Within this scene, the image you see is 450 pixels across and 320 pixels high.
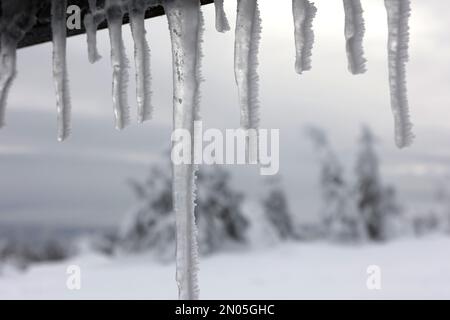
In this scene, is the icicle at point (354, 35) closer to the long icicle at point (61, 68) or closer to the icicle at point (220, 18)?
the icicle at point (220, 18)

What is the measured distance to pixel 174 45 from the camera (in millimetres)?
1518

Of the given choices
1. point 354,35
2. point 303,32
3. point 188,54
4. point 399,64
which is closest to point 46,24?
point 188,54

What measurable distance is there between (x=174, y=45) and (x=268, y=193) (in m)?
8.25

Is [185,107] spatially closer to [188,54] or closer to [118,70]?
[188,54]

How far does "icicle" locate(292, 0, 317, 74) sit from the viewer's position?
1.41 metres

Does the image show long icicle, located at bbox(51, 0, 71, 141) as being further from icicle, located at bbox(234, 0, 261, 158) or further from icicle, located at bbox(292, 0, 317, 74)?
icicle, located at bbox(292, 0, 317, 74)

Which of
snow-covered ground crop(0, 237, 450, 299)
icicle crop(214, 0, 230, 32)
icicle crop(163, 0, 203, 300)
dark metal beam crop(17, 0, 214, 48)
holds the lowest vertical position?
snow-covered ground crop(0, 237, 450, 299)

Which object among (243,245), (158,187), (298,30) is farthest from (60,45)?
(243,245)

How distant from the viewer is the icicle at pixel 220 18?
5.07ft

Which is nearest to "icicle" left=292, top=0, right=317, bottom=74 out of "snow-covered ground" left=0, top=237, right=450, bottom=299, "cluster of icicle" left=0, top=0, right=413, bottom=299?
"cluster of icicle" left=0, top=0, right=413, bottom=299

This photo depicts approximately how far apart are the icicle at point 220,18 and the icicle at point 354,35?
36 cm

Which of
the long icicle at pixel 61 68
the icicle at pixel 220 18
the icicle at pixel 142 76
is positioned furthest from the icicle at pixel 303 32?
the long icicle at pixel 61 68

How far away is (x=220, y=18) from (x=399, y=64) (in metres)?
0.51
